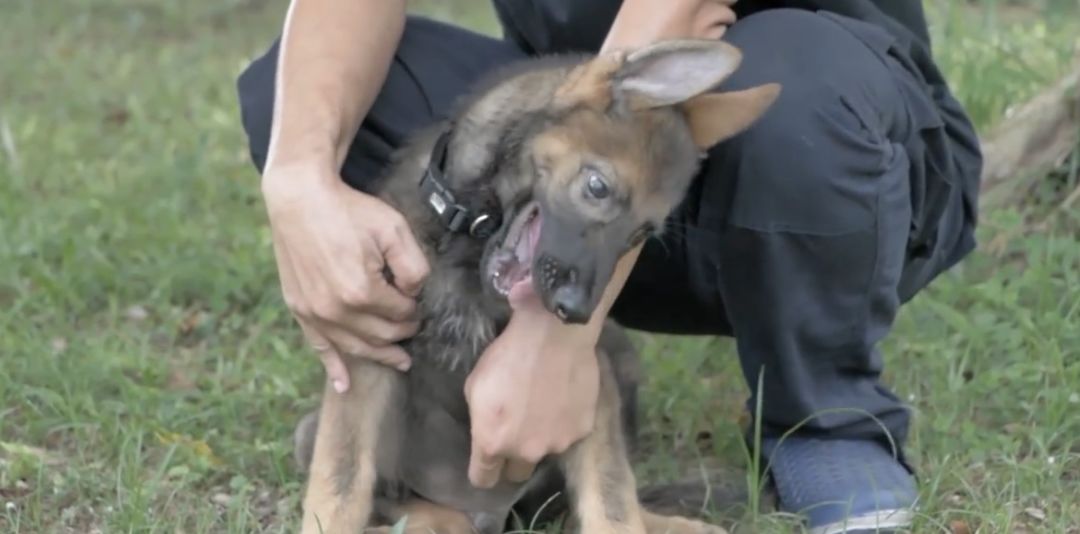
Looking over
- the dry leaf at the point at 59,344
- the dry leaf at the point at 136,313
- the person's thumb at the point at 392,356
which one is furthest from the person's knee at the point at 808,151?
the dry leaf at the point at 136,313

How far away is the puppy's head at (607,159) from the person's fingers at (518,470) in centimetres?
30

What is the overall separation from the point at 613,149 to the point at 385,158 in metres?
0.71

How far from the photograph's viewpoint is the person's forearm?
9.57 ft

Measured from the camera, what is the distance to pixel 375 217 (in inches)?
109

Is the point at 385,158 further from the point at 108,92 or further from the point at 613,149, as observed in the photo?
the point at 108,92

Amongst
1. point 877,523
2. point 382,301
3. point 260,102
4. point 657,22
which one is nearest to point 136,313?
point 260,102

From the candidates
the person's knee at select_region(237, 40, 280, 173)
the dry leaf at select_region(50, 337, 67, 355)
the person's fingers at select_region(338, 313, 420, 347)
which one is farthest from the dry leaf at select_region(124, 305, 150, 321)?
the person's fingers at select_region(338, 313, 420, 347)

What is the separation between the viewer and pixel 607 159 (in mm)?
2637

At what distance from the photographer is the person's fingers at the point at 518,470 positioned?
2831mm

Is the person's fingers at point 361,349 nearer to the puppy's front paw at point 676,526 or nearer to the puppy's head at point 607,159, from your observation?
the puppy's head at point 607,159

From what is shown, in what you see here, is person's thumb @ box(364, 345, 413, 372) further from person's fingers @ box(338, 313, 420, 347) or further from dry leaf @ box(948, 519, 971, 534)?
dry leaf @ box(948, 519, 971, 534)

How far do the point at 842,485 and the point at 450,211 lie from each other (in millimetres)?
823

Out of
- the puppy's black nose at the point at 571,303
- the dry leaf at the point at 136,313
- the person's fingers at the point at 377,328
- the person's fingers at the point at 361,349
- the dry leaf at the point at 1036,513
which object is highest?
the puppy's black nose at the point at 571,303

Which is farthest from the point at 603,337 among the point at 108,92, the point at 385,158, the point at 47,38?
the point at 47,38
